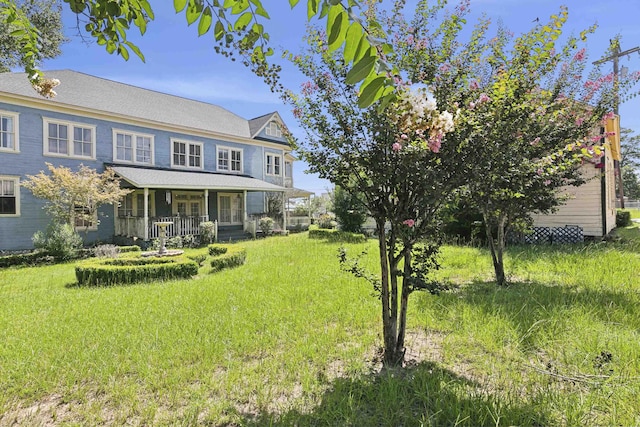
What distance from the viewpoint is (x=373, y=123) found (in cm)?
277

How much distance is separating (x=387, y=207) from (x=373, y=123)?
0.75 metres

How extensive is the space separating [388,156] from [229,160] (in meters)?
19.1

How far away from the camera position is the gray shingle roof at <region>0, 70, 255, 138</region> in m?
13.8

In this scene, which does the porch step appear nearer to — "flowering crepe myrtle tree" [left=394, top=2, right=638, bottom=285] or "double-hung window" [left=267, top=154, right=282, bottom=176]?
"double-hung window" [left=267, top=154, right=282, bottom=176]

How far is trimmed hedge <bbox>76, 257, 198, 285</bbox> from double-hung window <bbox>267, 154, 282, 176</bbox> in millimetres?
14784

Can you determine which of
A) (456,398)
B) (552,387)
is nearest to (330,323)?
(456,398)

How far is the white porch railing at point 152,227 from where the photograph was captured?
14.6 m

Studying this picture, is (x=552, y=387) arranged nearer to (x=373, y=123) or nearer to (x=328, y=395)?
(x=328, y=395)

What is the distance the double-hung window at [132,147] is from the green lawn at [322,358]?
11.5 m

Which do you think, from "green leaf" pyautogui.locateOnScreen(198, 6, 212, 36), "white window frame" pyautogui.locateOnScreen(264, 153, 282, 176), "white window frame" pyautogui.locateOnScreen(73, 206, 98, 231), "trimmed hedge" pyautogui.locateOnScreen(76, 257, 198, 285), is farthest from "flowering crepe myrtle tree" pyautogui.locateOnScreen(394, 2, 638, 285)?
"white window frame" pyautogui.locateOnScreen(264, 153, 282, 176)

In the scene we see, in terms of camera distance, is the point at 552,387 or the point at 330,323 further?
the point at 330,323

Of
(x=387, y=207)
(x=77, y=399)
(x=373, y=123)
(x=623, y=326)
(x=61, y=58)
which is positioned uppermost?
(x=61, y=58)

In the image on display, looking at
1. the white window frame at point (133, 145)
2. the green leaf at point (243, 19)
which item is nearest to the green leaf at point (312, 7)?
the green leaf at point (243, 19)

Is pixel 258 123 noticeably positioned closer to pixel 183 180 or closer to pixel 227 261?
pixel 183 180
